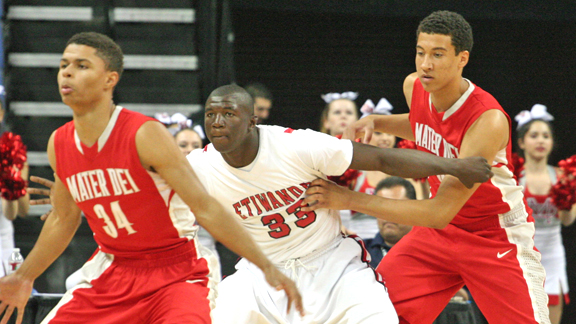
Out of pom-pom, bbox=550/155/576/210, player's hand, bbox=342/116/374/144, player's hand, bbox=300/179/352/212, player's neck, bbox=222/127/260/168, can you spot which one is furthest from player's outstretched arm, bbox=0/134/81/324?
pom-pom, bbox=550/155/576/210

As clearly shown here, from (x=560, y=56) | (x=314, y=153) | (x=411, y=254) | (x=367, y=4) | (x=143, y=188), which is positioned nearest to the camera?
(x=143, y=188)

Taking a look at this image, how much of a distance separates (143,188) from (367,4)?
5.19 meters

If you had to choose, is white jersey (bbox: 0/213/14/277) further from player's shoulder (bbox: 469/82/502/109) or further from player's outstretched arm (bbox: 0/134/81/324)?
player's shoulder (bbox: 469/82/502/109)

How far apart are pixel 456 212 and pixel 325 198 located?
668 millimetres

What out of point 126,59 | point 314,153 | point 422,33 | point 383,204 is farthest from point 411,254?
point 126,59

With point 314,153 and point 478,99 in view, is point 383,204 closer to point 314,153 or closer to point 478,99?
point 314,153

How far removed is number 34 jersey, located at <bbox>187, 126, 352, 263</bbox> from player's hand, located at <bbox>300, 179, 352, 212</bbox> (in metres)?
0.05

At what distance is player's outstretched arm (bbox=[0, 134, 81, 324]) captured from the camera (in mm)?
3191

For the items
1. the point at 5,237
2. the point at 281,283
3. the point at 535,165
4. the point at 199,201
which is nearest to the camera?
the point at 281,283

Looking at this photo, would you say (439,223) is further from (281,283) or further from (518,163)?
(518,163)

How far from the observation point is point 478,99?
3631 millimetres

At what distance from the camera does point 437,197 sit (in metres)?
3.54

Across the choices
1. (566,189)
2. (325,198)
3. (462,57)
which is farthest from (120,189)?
(566,189)

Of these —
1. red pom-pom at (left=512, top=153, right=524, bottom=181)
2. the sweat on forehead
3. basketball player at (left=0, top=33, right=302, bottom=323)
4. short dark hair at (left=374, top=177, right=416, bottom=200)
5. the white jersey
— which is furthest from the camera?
red pom-pom at (left=512, top=153, right=524, bottom=181)
